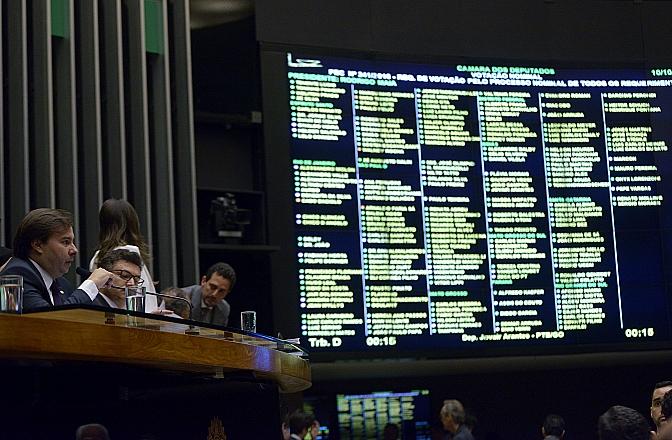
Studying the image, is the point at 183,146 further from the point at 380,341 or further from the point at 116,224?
the point at 116,224

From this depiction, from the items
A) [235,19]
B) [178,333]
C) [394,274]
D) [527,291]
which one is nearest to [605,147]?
[527,291]

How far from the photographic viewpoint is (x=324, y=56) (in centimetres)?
635

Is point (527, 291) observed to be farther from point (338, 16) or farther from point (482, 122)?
point (338, 16)

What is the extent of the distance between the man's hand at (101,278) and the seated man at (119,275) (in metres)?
0.02

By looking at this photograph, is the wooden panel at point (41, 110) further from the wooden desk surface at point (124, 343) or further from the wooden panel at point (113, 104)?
the wooden desk surface at point (124, 343)

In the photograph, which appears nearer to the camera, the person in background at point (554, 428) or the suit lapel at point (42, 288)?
the suit lapel at point (42, 288)

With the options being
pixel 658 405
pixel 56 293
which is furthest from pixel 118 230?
pixel 658 405

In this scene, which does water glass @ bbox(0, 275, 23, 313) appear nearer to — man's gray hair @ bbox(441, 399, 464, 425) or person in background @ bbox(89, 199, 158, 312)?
person in background @ bbox(89, 199, 158, 312)

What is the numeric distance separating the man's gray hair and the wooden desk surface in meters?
3.70

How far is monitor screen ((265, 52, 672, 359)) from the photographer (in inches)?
243

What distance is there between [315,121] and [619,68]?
6.93ft

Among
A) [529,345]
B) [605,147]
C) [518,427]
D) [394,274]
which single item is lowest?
[518,427]

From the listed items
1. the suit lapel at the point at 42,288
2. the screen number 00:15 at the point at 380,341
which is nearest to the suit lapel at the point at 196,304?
the screen number 00:15 at the point at 380,341

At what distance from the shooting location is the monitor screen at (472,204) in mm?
6184
